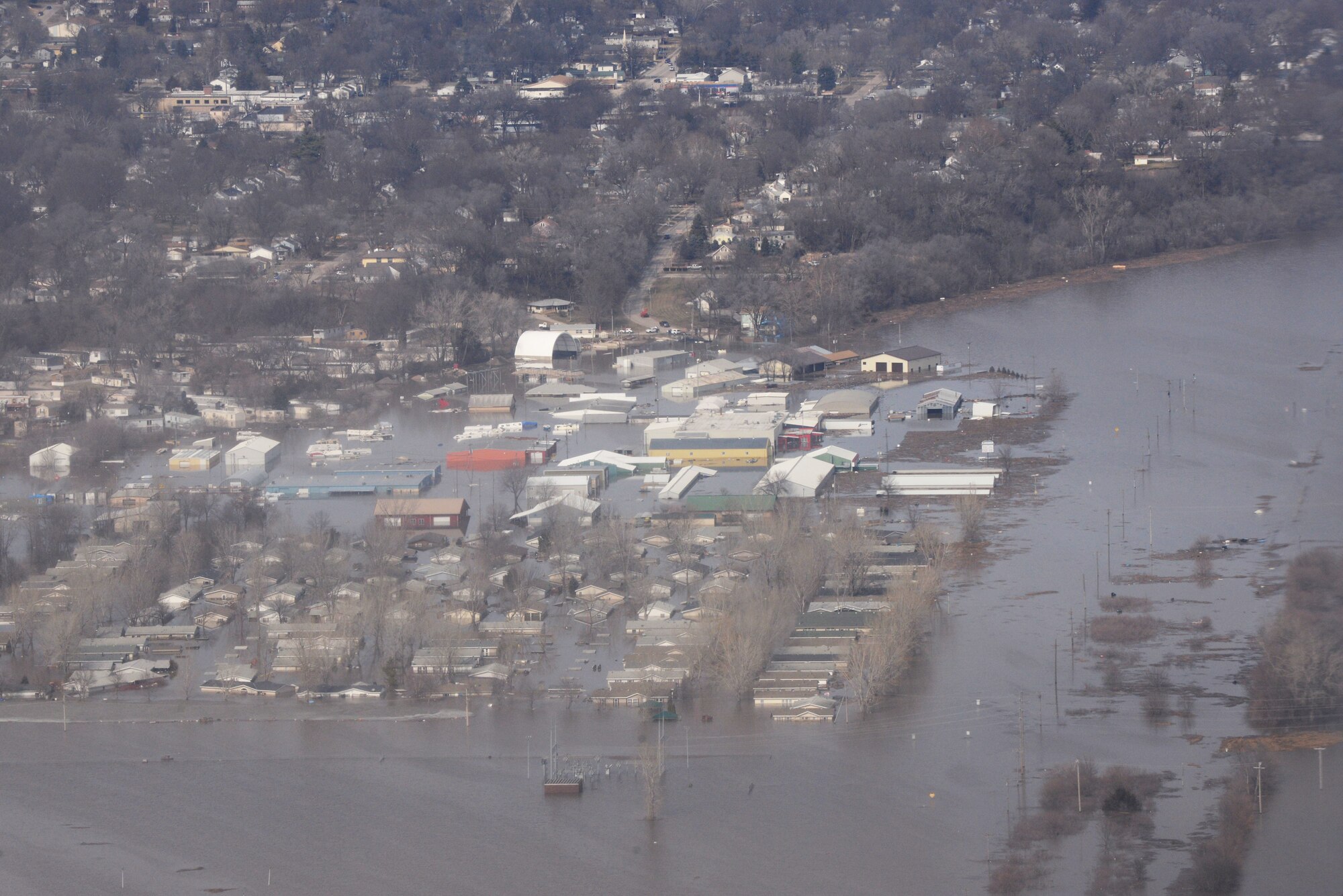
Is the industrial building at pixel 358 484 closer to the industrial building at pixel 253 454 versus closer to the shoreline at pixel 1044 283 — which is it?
the industrial building at pixel 253 454

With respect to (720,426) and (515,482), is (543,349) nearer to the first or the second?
(720,426)

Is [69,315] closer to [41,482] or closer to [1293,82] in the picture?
[41,482]

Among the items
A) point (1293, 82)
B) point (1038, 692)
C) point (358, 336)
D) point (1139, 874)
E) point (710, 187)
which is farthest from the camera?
point (710, 187)

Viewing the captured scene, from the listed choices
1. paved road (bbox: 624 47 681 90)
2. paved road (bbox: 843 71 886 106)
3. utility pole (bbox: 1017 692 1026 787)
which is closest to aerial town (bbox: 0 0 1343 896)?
utility pole (bbox: 1017 692 1026 787)

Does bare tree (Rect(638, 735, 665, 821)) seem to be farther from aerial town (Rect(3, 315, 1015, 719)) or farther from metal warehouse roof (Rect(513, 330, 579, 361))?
metal warehouse roof (Rect(513, 330, 579, 361))

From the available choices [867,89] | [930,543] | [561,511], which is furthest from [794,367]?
[867,89]

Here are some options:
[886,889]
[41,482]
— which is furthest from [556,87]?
[886,889]

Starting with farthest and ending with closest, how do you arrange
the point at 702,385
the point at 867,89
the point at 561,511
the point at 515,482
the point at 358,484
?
the point at 867,89, the point at 702,385, the point at 358,484, the point at 515,482, the point at 561,511
